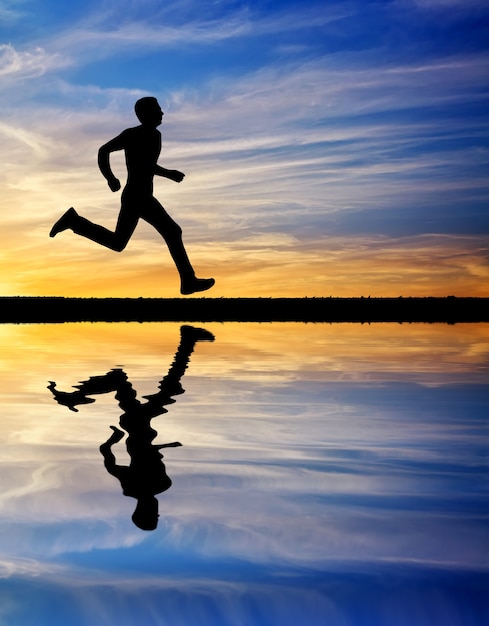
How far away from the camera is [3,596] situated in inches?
126

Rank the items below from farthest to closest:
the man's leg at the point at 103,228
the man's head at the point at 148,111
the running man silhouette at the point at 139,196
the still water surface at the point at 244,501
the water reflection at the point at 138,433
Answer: the man's leg at the point at 103,228, the running man silhouette at the point at 139,196, the man's head at the point at 148,111, the water reflection at the point at 138,433, the still water surface at the point at 244,501

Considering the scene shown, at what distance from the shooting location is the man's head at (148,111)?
874cm

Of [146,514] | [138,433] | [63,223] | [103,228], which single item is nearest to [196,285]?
[103,228]

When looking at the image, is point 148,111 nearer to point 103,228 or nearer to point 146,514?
point 103,228

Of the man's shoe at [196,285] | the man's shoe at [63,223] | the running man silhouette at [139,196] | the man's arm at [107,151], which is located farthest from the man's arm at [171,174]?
the man's shoe at [196,285]

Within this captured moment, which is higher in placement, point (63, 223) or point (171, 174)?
point (171, 174)

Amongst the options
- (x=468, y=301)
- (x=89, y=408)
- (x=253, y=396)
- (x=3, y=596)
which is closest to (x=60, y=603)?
(x=3, y=596)

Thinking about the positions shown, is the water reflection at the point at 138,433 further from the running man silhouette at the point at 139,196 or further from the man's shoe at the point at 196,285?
the running man silhouette at the point at 139,196

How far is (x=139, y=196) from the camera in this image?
9.09m

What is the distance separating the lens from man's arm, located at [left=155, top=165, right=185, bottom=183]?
921cm

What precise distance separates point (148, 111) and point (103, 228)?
4.33 ft

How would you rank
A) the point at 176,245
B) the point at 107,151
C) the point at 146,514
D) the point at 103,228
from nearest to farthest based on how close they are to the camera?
the point at 146,514, the point at 107,151, the point at 103,228, the point at 176,245

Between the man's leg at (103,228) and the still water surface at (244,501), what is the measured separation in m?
1.45

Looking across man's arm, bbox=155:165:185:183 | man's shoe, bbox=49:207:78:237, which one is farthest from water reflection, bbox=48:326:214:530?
man's arm, bbox=155:165:185:183
